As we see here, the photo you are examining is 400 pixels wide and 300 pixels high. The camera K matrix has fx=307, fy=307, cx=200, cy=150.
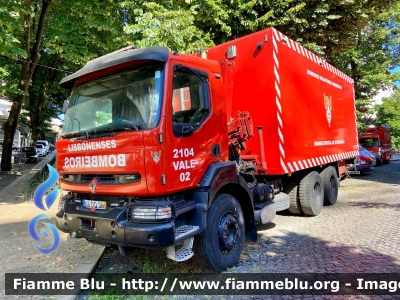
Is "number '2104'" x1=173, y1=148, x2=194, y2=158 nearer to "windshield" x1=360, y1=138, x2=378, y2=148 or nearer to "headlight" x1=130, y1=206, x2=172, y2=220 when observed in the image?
"headlight" x1=130, y1=206, x2=172, y2=220

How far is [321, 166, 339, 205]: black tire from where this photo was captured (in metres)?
7.73

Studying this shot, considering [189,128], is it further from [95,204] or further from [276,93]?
[276,93]

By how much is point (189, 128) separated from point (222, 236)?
149cm

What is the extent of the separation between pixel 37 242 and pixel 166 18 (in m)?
6.15

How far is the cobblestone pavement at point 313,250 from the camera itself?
4.22 meters

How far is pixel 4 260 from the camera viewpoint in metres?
4.71

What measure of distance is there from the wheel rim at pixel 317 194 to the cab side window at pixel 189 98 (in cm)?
422

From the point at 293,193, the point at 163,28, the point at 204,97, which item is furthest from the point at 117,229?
the point at 163,28

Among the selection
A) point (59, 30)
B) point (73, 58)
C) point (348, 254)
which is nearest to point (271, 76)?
point (348, 254)

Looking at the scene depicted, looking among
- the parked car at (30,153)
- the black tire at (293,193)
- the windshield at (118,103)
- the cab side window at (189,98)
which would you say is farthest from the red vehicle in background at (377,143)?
the parked car at (30,153)

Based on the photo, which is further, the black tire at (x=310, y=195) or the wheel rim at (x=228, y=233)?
the black tire at (x=310, y=195)

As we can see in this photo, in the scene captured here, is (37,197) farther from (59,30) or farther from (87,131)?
(59,30)

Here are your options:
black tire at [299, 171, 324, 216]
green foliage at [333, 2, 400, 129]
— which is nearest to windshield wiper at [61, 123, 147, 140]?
black tire at [299, 171, 324, 216]

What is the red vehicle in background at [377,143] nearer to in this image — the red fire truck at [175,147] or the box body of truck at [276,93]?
the box body of truck at [276,93]
